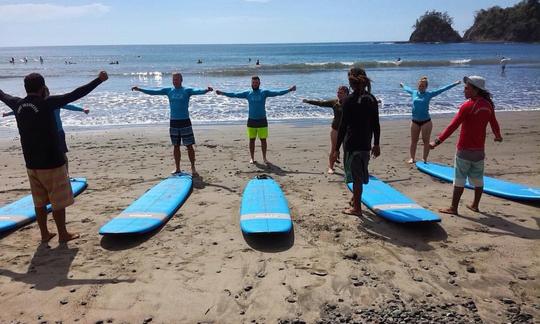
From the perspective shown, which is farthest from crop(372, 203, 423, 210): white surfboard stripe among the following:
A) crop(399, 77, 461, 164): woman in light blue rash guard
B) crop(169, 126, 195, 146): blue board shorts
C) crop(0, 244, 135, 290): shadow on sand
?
crop(169, 126, 195, 146): blue board shorts

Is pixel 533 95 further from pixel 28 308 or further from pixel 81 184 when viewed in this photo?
pixel 28 308

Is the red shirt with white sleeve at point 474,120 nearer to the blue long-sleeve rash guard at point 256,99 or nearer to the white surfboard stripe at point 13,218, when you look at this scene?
the blue long-sleeve rash guard at point 256,99

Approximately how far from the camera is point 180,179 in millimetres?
7273

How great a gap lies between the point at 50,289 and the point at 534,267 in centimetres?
476

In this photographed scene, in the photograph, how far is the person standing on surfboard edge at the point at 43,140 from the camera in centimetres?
433

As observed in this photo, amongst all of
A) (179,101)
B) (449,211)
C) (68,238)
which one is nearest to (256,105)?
(179,101)

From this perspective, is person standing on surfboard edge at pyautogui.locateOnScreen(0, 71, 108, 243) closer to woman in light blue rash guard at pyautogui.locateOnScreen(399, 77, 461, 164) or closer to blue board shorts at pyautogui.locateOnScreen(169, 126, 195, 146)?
blue board shorts at pyautogui.locateOnScreen(169, 126, 195, 146)

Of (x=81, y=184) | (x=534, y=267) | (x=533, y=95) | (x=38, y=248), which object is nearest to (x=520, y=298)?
(x=534, y=267)

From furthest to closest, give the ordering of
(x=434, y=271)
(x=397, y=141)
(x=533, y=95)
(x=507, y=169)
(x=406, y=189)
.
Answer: (x=533, y=95), (x=397, y=141), (x=507, y=169), (x=406, y=189), (x=434, y=271)

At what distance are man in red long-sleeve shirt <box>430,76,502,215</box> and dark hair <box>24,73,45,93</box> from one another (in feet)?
16.3

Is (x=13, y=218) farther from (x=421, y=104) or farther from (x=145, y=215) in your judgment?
(x=421, y=104)

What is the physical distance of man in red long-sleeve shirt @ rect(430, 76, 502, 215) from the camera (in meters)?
5.25

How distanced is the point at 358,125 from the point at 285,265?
6.79 ft

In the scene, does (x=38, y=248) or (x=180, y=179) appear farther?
(x=180, y=179)
